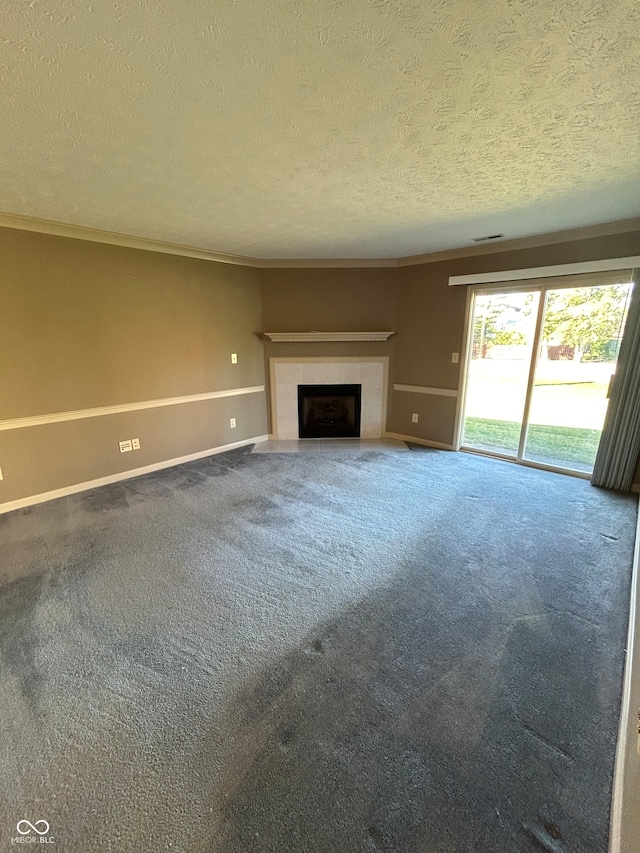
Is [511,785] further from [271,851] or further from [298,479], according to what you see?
[298,479]

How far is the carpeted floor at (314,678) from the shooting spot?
1059mm

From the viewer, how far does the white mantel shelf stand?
4.67 metres

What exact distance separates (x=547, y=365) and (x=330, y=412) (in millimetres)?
2801

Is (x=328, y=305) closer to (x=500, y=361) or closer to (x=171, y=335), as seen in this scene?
(x=171, y=335)

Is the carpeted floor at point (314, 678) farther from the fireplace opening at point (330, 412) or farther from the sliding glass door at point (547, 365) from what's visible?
the fireplace opening at point (330, 412)

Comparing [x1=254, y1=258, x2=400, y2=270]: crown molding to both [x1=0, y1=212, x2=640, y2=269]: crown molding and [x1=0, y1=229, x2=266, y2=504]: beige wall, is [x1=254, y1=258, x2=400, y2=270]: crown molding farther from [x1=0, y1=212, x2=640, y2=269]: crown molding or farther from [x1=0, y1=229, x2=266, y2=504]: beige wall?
[x1=0, y1=229, x2=266, y2=504]: beige wall

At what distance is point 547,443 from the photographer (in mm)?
4109

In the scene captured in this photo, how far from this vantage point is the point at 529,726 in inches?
→ 51.6

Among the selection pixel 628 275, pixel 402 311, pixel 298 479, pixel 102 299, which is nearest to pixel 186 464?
pixel 298 479

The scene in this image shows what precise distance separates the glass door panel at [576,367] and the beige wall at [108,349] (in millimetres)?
3608

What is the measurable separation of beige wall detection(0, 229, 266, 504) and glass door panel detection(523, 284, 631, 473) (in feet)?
11.8

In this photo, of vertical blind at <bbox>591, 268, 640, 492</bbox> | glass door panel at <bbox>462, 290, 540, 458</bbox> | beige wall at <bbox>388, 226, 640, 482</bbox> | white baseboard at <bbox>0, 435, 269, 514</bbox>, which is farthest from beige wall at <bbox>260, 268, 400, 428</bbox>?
vertical blind at <bbox>591, 268, 640, 492</bbox>

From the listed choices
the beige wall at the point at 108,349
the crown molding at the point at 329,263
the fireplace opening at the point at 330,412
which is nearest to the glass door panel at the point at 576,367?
the crown molding at the point at 329,263

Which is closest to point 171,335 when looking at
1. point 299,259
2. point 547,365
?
point 299,259
